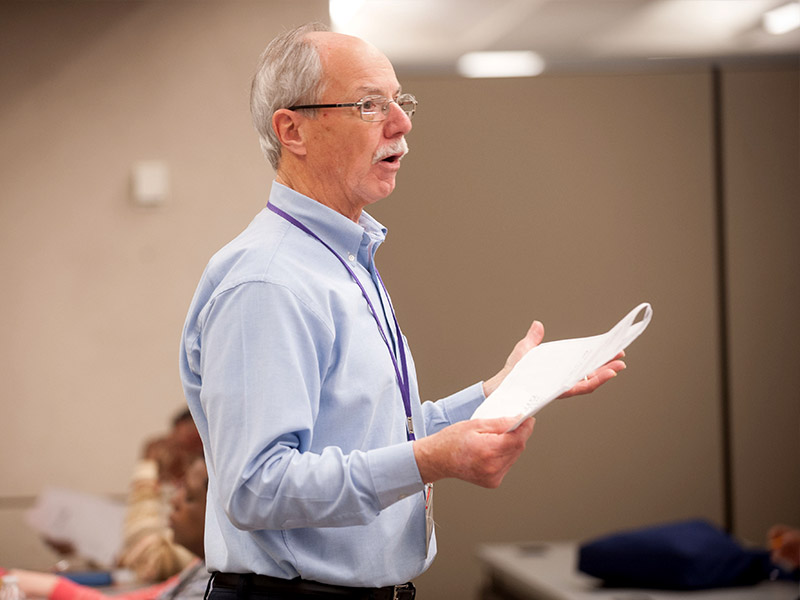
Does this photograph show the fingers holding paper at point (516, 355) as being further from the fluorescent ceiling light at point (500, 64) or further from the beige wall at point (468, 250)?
the fluorescent ceiling light at point (500, 64)

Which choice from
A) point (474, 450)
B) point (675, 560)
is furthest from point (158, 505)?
point (474, 450)

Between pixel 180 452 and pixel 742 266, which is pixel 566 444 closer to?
pixel 742 266

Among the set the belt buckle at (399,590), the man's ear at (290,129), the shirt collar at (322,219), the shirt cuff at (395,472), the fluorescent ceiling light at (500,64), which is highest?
the fluorescent ceiling light at (500,64)

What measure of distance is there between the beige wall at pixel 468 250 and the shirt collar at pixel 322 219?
1771 millimetres

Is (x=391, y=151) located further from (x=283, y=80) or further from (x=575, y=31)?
(x=575, y=31)

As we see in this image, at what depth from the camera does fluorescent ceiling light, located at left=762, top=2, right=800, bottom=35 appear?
9.78 ft

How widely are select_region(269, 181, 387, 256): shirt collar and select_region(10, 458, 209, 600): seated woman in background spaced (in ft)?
3.66

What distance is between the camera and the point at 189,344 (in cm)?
105

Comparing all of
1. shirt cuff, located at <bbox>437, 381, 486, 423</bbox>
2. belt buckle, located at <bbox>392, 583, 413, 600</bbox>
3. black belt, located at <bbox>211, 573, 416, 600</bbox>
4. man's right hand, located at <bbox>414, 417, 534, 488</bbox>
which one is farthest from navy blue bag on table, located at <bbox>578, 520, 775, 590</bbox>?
man's right hand, located at <bbox>414, 417, 534, 488</bbox>

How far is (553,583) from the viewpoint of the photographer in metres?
2.73

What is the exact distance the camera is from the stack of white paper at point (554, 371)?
3.08ft

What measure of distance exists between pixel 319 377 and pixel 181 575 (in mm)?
1330

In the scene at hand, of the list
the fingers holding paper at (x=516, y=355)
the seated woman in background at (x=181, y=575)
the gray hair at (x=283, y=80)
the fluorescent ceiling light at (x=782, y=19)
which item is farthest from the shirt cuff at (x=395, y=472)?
the fluorescent ceiling light at (x=782, y=19)

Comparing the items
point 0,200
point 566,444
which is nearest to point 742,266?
point 566,444
